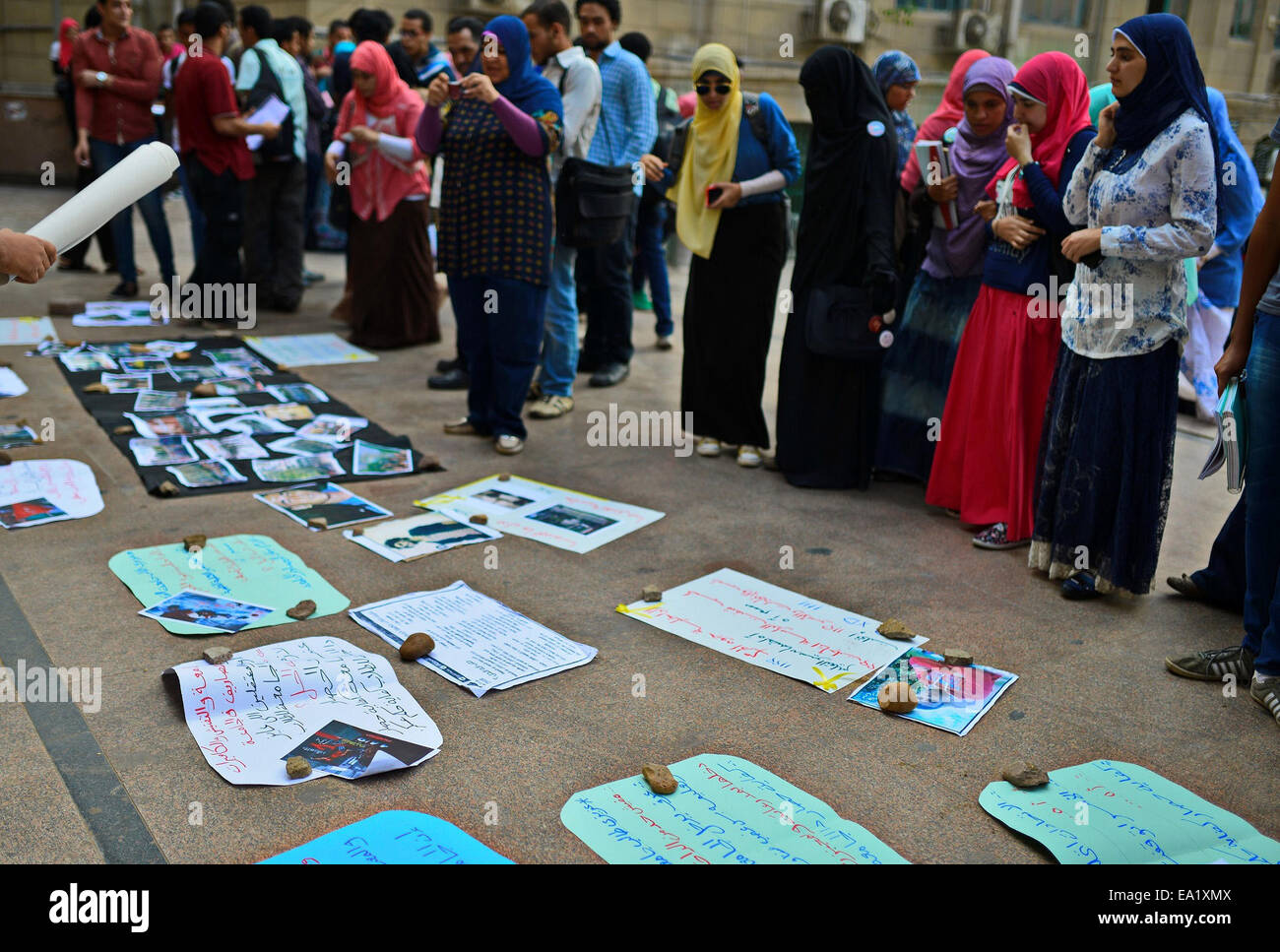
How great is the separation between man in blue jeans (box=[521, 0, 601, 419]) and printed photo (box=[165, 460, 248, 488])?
1472 millimetres

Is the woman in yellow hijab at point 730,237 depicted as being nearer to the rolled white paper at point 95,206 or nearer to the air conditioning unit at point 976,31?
the rolled white paper at point 95,206

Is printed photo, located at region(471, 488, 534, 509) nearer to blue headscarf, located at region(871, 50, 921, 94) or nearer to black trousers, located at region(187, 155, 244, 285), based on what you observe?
blue headscarf, located at region(871, 50, 921, 94)

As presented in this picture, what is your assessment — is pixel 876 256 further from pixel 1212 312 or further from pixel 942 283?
pixel 1212 312

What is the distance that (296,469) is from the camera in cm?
429

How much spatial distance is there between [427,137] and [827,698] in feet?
9.79

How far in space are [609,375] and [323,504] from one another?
2350 millimetres

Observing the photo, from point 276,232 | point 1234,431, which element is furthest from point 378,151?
point 1234,431

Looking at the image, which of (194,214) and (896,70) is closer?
(896,70)

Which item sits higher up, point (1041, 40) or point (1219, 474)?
point (1041, 40)

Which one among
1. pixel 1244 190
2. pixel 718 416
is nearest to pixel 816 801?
pixel 718 416

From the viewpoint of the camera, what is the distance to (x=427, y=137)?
4609 millimetres

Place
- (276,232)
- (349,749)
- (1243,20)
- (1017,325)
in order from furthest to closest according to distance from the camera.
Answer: (1243,20) → (276,232) → (1017,325) → (349,749)

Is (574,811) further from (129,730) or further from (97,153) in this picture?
(97,153)

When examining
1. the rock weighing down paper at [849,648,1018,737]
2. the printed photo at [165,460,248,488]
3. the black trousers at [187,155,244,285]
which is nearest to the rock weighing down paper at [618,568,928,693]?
the rock weighing down paper at [849,648,1018,737]
